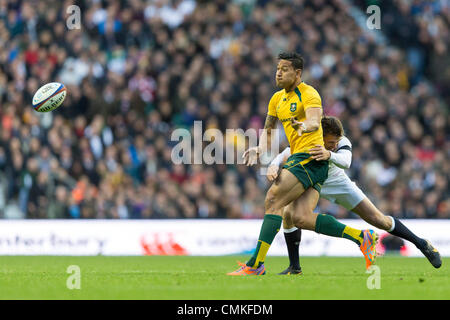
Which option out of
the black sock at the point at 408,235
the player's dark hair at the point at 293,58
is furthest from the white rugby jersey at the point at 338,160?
the player's dark hair at the point at 293,58

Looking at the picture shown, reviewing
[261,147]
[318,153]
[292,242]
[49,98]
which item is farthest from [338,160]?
[49,98]

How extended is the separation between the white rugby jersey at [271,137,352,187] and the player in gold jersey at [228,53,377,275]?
147 mm

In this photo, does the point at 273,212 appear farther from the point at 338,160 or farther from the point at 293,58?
the point at 293,58

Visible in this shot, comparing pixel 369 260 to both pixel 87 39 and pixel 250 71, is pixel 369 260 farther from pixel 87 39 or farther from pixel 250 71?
pixel 87 39

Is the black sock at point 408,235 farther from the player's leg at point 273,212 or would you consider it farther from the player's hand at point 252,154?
the player's hand at point 252,154

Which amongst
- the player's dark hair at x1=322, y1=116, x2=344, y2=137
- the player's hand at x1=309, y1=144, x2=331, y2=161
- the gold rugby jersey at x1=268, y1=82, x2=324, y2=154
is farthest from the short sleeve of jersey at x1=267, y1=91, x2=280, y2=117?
the player's hand at x1=309, y1=144, x2=331, y2=161

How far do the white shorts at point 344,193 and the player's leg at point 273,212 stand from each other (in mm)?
1117

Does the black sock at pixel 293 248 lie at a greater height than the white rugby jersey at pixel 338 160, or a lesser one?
lesser

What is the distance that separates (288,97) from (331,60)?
438 inches

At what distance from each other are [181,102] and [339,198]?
9.48 meters

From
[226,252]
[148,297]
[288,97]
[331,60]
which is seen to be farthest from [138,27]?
[148,297]

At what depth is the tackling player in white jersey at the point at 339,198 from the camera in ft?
33.2

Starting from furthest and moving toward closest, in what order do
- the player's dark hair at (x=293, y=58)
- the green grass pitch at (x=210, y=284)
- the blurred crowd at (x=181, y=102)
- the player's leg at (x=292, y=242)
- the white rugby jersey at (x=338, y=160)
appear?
the blurred crowd at (x=181, y=102)
the player's leg at (x=292, y=242)
the white rugby jersey at (x=338, y=160)
the player's dark hair at (x=293, y=58)
the green grass pitch at (x=210, y=284)

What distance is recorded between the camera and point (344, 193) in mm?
10461
